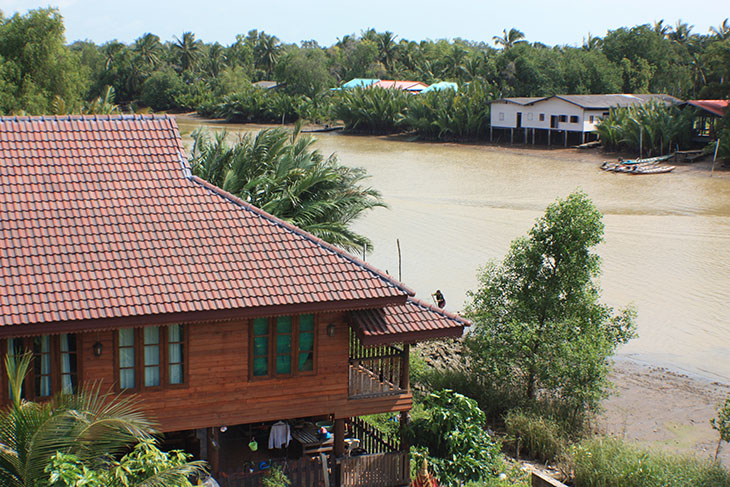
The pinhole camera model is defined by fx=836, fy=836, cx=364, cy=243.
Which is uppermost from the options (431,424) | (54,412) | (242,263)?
(242,263)

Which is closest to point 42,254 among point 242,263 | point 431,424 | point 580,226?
point 242,263

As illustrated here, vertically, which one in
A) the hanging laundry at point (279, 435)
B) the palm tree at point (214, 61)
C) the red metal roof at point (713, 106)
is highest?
the palm tree at point (214, 61)

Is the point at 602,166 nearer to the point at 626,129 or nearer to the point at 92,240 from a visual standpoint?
the point at 626,129

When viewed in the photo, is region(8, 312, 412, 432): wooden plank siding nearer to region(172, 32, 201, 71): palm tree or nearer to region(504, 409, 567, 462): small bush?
region(504, 409, 567, 462): small bush

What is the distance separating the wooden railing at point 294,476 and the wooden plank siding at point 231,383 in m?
0.74

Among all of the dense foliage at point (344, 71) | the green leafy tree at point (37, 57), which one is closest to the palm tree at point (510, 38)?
the dense foliage at point (344, 71)

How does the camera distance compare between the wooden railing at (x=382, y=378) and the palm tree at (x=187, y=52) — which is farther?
the palm tree at (x=187, y=52)

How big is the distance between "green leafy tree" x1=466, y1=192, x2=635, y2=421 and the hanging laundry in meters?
5.37

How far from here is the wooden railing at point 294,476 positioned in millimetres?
12148

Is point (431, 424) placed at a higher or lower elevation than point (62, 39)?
lower

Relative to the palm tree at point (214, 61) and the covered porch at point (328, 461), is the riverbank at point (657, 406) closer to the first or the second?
the covered porch at point (328, 461)

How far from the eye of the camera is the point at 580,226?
1716 centimetres

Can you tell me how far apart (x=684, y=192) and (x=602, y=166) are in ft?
30.3

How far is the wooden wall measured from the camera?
11836 millimetres
